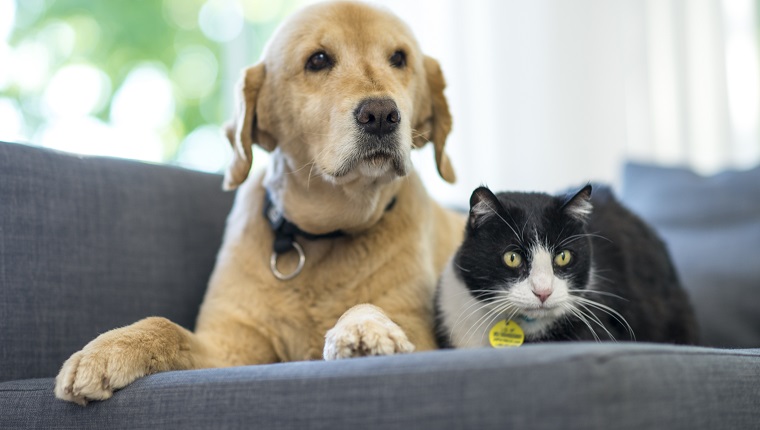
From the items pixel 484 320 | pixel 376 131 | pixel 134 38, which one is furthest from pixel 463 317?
pixel 134 38

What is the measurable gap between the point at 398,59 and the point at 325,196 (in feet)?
1.40

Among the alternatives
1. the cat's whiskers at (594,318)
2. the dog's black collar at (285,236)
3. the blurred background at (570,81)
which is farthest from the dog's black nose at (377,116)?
the blurred background at (570,81)

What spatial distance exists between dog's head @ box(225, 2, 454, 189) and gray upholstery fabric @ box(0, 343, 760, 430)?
2.10ft

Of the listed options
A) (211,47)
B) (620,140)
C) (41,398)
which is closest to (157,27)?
(211,47)

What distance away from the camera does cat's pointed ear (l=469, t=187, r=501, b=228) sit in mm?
1605

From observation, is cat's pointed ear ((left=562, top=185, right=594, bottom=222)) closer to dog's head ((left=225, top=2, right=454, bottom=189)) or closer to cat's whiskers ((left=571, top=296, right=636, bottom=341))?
cat's whiskers ((left=571, top=296, right=636, bottom=341))

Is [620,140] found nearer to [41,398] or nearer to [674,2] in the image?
[674,2]

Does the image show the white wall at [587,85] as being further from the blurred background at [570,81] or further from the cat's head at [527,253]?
the cat's head at [527,253]

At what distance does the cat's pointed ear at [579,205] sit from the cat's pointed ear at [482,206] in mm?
169

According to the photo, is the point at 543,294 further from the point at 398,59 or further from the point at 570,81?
the point at 570,81

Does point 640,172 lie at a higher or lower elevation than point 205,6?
lower

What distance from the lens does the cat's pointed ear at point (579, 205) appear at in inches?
64.8

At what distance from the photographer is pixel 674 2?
4.11 metres

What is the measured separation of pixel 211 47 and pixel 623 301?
379cm
